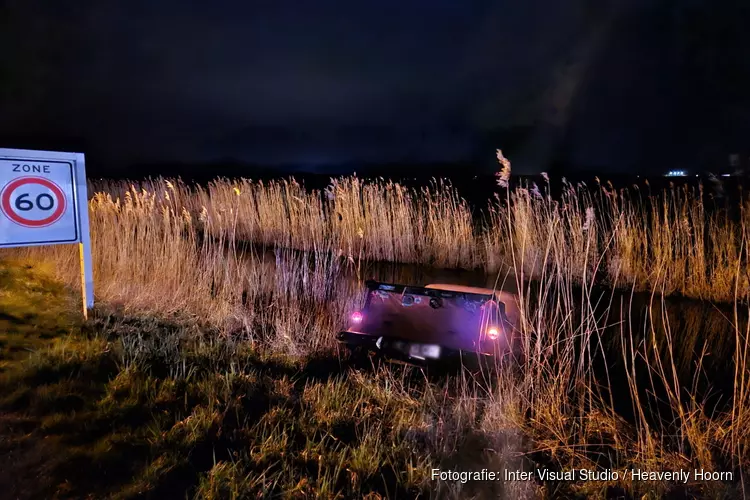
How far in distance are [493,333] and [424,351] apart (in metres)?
0.50

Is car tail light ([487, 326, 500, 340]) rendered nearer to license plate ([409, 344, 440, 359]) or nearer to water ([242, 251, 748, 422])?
license plate ([409, 344, 440, 359])

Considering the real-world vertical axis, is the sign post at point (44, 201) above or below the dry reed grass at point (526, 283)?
above

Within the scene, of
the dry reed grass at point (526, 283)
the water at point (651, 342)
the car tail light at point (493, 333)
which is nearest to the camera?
the dry reed grass at point (526, 283)

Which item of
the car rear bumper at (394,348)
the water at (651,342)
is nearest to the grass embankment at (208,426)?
the car rear bumper at (394,348)

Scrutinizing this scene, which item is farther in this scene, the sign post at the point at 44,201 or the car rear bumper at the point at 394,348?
the sign post at the point at 44,201

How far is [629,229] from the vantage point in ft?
24.2

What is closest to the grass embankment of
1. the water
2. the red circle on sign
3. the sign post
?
the sign post

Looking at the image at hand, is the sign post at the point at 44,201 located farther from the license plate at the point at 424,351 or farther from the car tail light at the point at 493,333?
the car tail light at the point at 493,333

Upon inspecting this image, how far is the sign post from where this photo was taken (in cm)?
386

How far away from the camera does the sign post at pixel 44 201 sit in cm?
386

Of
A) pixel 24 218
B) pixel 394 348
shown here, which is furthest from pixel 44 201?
pixel 394 348

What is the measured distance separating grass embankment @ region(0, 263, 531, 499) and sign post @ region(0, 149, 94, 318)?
0.68 metres

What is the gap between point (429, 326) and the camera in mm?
3619

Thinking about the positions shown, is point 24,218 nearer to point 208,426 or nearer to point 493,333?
point 208,426
